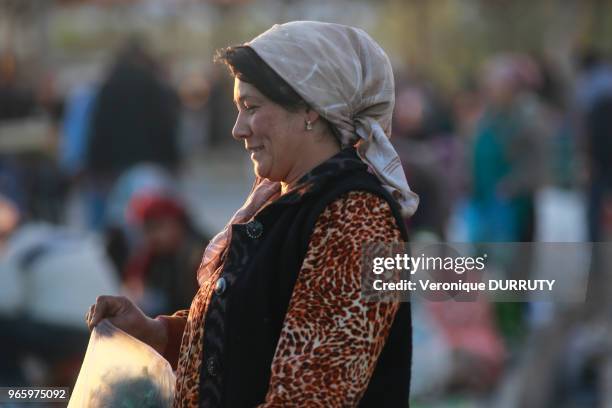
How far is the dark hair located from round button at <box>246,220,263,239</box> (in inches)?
8.2

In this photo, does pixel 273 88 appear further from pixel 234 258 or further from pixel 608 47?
pixel 608 47

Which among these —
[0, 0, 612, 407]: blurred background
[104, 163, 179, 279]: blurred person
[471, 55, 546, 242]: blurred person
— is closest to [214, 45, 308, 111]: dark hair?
[0, 0, 612, 407]: blurred background

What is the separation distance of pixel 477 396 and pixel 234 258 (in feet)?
15.7

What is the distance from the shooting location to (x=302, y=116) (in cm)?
265

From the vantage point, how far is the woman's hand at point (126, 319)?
288cm

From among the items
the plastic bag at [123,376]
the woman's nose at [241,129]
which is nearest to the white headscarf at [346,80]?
the woman's nose at [241,129]

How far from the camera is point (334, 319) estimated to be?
8.12 feet

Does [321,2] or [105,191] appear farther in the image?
[321,2]

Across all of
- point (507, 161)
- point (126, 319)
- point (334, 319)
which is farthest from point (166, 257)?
point (334, 319)

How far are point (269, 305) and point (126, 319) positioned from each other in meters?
0.42

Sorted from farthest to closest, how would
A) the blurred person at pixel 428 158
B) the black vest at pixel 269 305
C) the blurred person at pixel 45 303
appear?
the blurred person at pixel 428 158 → the blurred person at pixel 45 303 → the black vest at pixel 269 305

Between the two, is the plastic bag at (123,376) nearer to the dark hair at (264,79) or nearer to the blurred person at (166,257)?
the dark hair at (264,79)

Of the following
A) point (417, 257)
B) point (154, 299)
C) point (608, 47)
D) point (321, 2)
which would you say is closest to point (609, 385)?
point (154, 299)

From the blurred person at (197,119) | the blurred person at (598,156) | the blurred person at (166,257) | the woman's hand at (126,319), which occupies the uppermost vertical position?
the blurred person at (197,119)
